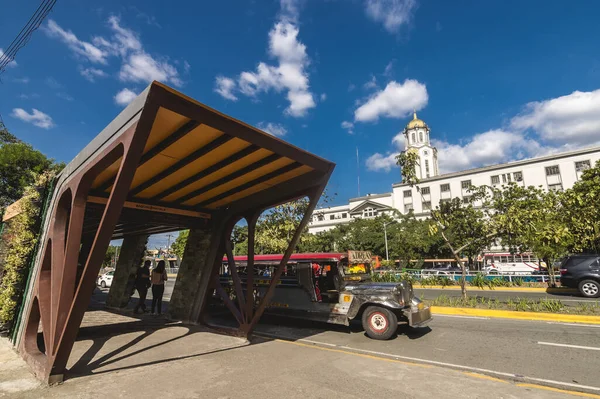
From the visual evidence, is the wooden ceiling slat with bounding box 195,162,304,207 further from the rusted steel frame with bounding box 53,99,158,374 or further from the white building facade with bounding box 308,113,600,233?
the white building facade with bounding box 308,113,600,233

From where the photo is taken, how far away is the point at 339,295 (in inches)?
332

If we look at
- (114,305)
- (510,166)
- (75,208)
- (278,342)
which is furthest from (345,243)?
(75,208)

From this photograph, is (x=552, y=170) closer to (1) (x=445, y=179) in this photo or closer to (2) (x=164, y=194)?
(1) (x=445, y=179)

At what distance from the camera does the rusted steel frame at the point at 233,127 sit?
4379 mm

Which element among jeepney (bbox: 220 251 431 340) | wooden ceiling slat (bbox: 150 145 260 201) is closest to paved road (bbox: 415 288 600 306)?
jeepney (bbox: 220 251 431 340)

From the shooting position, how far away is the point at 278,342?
7430 millimetres

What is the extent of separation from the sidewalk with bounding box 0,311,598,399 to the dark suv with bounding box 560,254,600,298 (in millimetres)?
12783

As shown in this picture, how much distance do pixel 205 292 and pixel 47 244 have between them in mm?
3966

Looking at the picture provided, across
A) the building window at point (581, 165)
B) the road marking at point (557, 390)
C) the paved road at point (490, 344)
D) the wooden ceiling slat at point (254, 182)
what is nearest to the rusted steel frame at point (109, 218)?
the wooden ceiling slat at point (254, 182)

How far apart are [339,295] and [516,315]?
235 inches

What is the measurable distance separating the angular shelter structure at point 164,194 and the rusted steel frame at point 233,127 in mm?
14

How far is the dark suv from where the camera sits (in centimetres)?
1382

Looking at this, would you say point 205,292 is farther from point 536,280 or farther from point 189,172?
point 536,280

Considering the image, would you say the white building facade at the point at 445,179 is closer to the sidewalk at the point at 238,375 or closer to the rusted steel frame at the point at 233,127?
the rusted steel frame at the point at 233,127
